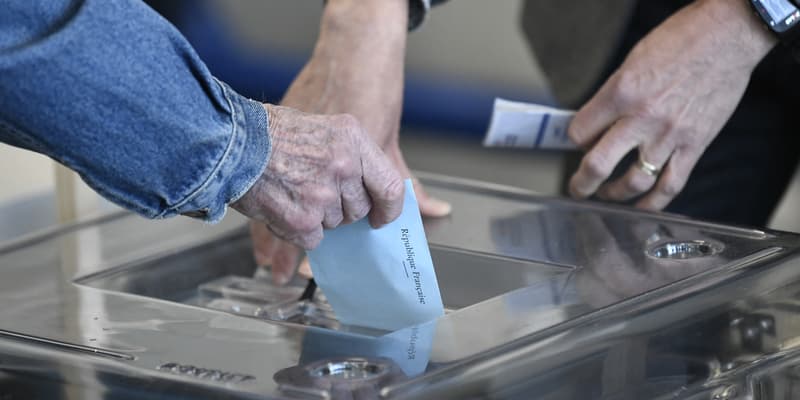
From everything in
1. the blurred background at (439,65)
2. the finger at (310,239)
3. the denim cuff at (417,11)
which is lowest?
the finger at (310,239)

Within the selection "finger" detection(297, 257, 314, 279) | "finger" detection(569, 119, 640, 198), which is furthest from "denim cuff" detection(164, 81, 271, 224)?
"finger" detection(569, 119, 640, 198)

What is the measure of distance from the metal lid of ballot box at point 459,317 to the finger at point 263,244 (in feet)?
0.07

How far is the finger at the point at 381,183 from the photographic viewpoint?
0.88 meters

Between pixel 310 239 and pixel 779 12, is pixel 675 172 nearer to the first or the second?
pixel 779 12

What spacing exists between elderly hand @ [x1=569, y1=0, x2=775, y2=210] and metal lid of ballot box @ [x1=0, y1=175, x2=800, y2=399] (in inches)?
2.9

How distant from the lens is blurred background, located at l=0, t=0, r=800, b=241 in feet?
9.98

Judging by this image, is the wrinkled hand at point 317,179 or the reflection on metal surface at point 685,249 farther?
the reflection on metal surface at point 685,249

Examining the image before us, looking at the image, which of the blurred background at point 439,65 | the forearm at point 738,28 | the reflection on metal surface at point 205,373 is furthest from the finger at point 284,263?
the blurred background at point 439,65

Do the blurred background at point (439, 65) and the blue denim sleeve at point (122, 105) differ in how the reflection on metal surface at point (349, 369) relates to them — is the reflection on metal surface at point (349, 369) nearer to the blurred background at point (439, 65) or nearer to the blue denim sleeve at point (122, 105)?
the blue denim sleeve at point (122, 105)

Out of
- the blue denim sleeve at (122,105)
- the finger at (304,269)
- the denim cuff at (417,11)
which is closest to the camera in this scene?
the blue denim sleeve at (122,105)

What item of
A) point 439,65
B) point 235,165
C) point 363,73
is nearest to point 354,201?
point 235,165

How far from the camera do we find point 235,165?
80 centimetres

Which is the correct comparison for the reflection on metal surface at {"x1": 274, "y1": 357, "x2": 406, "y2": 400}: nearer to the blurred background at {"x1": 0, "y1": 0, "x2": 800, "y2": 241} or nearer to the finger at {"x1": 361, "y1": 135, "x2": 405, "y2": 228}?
the finger at {"x1": 361, "y1": 135, "x2": 405, "y2": 228}

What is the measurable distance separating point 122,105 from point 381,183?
217 millimetres
